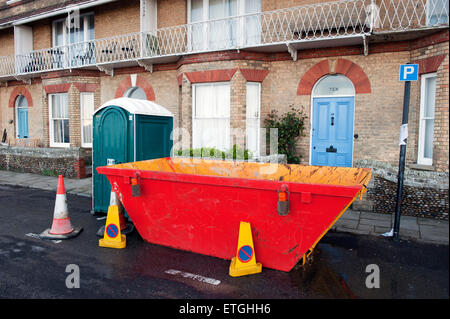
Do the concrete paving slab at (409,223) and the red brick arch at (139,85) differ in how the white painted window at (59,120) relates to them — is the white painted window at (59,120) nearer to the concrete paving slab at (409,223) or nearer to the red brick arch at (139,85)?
the red brick arch at (139,85)

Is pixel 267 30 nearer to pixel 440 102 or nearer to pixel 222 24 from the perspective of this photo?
pixel 222 24

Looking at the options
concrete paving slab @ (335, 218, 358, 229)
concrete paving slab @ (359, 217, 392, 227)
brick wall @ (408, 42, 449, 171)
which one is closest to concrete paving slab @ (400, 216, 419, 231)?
concrete paving slab @ (359, 217, 392, 227)

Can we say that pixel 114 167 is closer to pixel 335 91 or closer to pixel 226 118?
pixel 226 118

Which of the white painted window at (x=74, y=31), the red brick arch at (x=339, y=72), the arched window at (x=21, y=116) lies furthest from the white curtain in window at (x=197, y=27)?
the arched window at (x=21, y=116)

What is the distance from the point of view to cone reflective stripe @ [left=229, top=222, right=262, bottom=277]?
4302mm

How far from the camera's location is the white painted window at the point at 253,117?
1049cm

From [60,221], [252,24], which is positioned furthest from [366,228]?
[252,24]

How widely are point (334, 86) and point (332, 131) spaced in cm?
128

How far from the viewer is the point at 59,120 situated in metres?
15.1

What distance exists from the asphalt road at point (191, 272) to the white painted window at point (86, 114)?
8958 mm

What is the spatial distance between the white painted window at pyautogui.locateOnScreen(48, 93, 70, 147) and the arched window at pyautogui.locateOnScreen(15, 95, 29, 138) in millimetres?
2728

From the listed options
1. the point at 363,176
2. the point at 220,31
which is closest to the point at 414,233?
the point at 363,176

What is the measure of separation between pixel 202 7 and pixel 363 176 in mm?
9275

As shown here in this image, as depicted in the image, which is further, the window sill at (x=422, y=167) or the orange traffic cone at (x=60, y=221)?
the window sill at (x=422, y=167)
